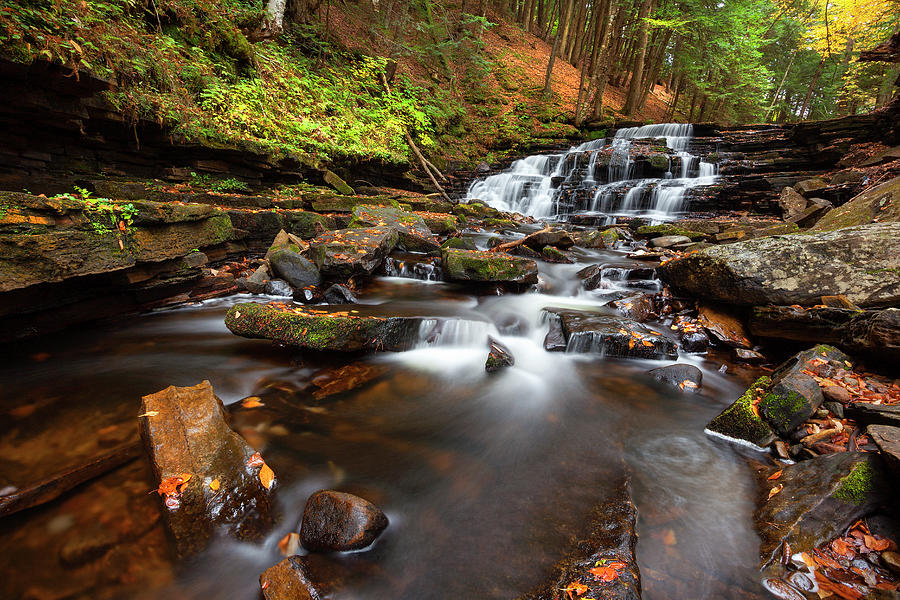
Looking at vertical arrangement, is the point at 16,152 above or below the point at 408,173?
below

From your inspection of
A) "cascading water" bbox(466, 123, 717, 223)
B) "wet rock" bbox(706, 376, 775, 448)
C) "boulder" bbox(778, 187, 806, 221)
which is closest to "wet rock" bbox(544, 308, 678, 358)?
"wet rock" bbox(706, 376, 775, 448)

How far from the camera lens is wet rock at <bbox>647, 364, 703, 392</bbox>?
413 cm

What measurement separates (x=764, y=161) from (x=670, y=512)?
16754 mm

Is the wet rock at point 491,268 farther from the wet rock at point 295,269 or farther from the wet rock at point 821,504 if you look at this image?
the wet rock at point 821,504

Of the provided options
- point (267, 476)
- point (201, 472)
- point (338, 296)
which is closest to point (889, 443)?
point (267, 476)

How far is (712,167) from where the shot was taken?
13.8 metres

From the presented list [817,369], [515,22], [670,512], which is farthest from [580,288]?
[515,22]

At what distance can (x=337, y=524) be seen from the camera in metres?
2.12

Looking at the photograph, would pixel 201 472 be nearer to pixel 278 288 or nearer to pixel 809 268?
pixel 278 288

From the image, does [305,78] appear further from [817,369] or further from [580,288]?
[817,369]

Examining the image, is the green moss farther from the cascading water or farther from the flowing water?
the cascading water

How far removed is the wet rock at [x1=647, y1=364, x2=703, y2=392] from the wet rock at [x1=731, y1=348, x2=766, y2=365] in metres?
0.92

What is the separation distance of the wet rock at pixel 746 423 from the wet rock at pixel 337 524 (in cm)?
317

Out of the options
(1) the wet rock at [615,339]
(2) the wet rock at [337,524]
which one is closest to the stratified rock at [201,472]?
(2) the wet rock at [337,524]
